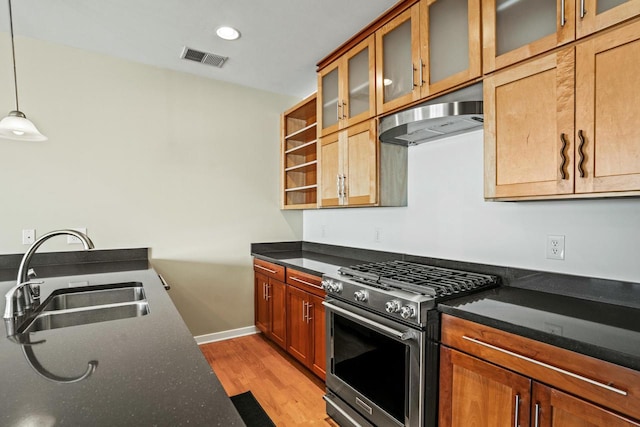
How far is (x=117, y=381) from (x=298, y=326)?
76.6 inches

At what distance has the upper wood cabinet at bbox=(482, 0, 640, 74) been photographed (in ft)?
4.10

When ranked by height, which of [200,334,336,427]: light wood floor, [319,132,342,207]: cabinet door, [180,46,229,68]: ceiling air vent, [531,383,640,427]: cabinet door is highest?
[180,46,229,68]: ceiling air vent

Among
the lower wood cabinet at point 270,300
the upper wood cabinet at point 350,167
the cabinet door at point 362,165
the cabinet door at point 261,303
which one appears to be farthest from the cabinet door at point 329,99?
the cabinet door at point 261,303

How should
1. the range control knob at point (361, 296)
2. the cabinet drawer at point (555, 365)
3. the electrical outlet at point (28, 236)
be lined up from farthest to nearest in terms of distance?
the electrical outlet at point (28, 236)
the range control knob at point (361, 296)
the cabinet drawer at point (555, 365)

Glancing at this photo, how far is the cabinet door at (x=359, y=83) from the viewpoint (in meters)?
2.29

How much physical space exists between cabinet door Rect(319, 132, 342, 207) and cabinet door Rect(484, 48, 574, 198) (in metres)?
1.21

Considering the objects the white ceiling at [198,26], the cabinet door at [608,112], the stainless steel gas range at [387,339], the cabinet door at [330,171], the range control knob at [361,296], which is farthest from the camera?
the cabinet door at [330,171]

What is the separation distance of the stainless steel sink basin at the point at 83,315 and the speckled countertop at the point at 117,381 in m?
0.33

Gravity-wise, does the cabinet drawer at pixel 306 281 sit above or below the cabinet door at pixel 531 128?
below

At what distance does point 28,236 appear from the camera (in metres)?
2.52

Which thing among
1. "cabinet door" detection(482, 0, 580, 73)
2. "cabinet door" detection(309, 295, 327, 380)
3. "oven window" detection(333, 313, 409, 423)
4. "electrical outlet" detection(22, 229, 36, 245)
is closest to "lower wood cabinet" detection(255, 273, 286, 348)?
"cabinet door" detection(309, 295, 327, 380)

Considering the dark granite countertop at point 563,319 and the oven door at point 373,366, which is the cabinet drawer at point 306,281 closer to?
the oven door at point 373,366

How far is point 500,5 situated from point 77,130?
3059 mm

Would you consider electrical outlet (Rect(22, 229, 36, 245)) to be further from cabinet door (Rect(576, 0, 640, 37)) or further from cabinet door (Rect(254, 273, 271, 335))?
cabinet door (Rect(576, 0, 640, 37))
